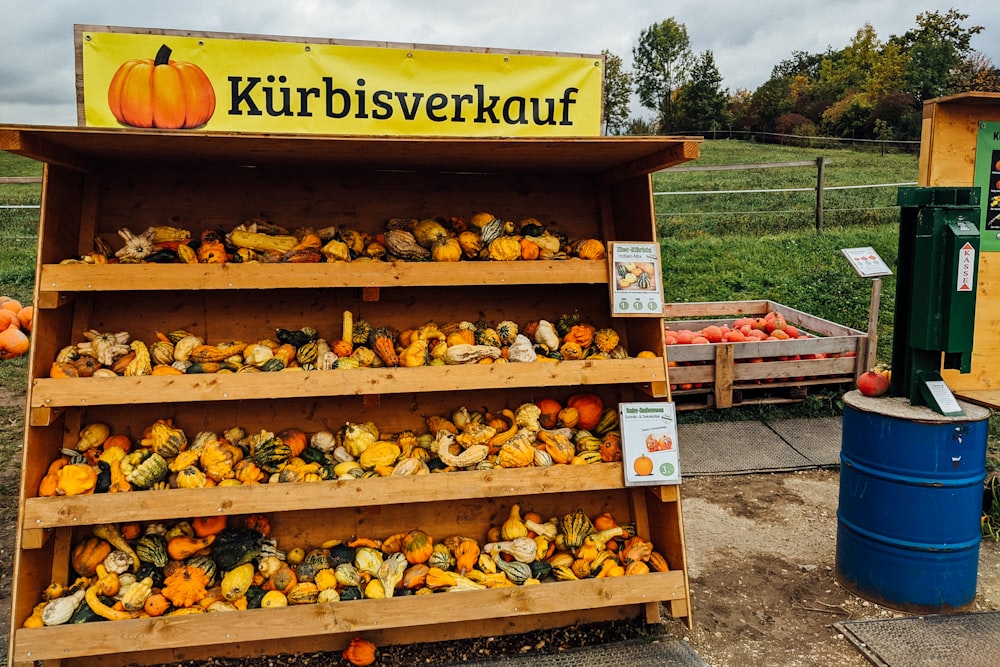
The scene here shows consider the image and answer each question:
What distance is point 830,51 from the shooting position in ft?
181

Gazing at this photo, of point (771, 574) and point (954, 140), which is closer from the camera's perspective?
point (771, 574)

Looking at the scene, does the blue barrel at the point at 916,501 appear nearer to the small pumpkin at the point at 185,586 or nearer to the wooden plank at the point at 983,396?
the wooden plank at the point at 983,396

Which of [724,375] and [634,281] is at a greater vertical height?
[634,281]

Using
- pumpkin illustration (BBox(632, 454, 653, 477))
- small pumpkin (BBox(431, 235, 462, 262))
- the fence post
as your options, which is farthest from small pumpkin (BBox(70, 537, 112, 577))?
the fence post

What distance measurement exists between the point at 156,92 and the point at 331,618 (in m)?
2.48

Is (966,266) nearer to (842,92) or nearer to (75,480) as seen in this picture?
(75,480)

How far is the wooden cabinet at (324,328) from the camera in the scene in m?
3.36

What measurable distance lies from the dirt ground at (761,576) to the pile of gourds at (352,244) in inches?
77.6

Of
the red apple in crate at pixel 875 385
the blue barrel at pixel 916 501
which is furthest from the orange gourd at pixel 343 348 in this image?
the red apple in crate at pixel 875 385

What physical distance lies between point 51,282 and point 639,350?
2.88 metres

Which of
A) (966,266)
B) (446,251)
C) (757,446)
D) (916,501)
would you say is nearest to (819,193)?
(757,446)

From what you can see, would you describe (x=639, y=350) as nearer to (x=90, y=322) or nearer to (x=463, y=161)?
(x=463, y=161)

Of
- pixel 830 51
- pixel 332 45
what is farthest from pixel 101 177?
pixel 830 51

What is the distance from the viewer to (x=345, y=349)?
3.79 m
